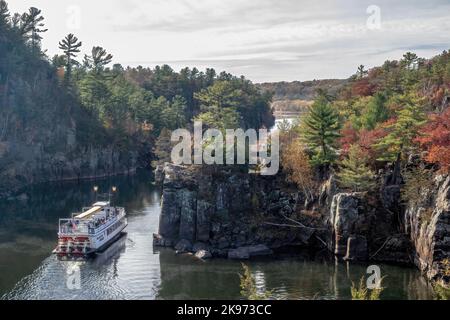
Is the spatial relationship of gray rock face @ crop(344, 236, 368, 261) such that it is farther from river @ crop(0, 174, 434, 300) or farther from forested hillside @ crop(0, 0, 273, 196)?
forested hillside @ crop(0, 0, 273, 196)

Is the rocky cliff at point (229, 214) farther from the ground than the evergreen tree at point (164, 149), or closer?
closer

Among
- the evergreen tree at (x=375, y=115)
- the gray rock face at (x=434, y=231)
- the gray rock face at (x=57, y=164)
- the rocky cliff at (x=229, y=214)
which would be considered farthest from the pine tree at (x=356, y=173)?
the gray rock face at (x=57, y=164)

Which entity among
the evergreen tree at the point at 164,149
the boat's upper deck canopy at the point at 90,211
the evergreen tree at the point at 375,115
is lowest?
the boat's upper deck canopy at the point at 90,211

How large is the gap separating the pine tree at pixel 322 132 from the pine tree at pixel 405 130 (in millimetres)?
6884

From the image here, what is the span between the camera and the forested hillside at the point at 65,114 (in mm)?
116812

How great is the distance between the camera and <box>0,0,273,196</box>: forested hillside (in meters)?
117

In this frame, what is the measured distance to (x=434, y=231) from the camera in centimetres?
5197

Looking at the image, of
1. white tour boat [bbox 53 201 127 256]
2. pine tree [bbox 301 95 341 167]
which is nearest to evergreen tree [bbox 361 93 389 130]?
pine tree [bbox 301 95 341 167]

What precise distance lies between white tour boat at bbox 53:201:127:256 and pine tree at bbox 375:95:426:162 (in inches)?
1377

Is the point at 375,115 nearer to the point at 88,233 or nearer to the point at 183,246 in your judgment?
the point at 183,246

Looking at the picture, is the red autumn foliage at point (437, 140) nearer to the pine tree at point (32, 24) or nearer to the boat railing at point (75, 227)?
the boat railing at point (75, 227)

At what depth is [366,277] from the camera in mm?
53750

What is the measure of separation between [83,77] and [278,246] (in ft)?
349
